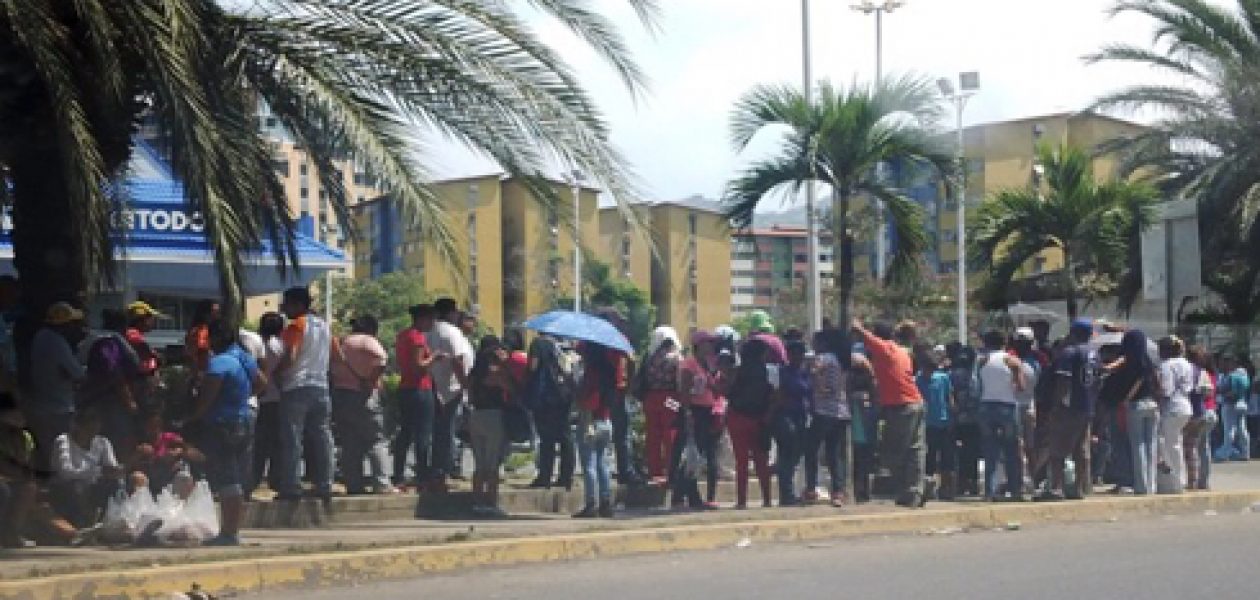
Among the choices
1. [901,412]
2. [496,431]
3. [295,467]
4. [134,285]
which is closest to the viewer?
[295,467]

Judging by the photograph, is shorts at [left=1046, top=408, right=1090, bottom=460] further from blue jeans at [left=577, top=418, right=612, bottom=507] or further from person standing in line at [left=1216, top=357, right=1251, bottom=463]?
person standing in line at [left=1216, top=357, right=1251, bottom=463]

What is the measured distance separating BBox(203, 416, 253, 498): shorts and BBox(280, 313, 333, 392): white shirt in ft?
3.66

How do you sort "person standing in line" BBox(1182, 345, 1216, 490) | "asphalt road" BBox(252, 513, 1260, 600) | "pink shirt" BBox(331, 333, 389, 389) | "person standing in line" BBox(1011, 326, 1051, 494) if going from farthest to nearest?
"person standing in line" BBox(1182, 345, 1216, 490)
"person standing in line" BBox(1011, 326, 1051, 494)
"pink shirt" BBox(331, 333, 389, 389)
"asphalt road" BBox(252, 513, 1260, 600)

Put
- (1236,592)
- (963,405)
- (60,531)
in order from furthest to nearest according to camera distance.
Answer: (963,405) → (60,531) → (1236,592)

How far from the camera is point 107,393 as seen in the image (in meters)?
10.7

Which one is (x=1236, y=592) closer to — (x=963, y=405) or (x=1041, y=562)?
(x=1041, y=562)

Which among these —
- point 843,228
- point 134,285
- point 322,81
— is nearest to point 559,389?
point 322,81

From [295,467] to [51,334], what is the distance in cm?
202

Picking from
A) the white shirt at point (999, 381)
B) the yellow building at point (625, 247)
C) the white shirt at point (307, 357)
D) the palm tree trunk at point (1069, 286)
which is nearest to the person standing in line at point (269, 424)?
the white shirt at point (307, 357)

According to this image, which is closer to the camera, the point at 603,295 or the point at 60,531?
the point at 60,531

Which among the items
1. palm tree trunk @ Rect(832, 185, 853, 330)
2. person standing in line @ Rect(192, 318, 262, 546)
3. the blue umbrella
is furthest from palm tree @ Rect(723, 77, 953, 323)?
person standing in line @ Rect(192, 318, 262, 546)

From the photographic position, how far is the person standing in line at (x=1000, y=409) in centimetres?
1470

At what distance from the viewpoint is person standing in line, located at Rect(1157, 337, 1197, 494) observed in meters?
16.0

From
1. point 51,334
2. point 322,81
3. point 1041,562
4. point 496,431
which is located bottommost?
point 1041,562
